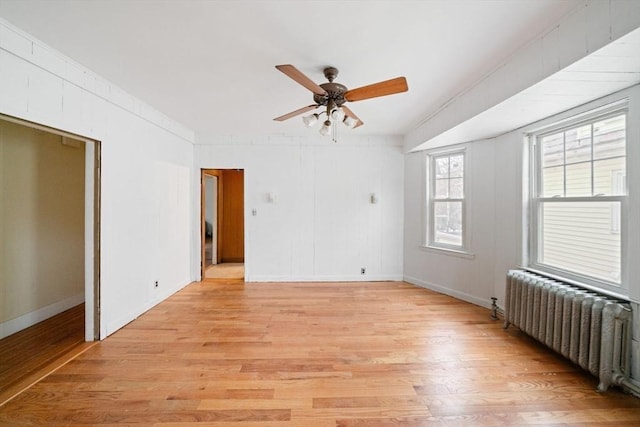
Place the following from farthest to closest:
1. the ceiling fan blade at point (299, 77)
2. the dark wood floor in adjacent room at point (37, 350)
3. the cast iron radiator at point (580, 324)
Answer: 1. the dark wood floor in adjacent room at point (37, 350)
2. the cast iron radiator at point (580, 324)
3. the ceiling fan blade at point (299, 77)

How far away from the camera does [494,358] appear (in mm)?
2307

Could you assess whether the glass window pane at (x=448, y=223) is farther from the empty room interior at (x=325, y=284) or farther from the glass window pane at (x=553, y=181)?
the glass window pane at (x=553, y=181)

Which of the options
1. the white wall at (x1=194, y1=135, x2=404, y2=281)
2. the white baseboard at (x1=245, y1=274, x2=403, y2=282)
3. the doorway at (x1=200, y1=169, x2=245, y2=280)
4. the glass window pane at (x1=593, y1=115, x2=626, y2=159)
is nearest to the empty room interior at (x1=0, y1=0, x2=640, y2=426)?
the glass window pane at (x1=593, y1=115, x2=626, y2=159)

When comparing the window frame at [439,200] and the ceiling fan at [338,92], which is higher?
the ceiling fan at [338,92]

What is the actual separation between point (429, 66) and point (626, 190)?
71.2 inches

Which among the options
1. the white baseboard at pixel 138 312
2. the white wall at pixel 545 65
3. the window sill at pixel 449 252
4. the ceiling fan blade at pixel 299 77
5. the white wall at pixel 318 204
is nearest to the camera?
the white wall at pixel 545 65

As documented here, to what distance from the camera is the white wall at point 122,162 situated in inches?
77.0

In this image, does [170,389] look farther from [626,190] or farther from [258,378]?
[626,190]

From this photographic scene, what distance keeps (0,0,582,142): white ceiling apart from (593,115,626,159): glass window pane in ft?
3.38

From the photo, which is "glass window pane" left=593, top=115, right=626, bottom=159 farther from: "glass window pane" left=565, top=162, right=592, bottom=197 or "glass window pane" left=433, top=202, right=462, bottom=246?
"glass window pane" left=433, top=202, right=462, bottom=246

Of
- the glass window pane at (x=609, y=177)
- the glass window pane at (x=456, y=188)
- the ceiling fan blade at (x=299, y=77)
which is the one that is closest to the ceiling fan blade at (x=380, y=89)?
the ceiling fan blade at (x=299, y=77)

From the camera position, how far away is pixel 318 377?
204 cm

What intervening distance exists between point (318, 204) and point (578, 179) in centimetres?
330

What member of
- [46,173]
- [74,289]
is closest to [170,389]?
[74,289]
